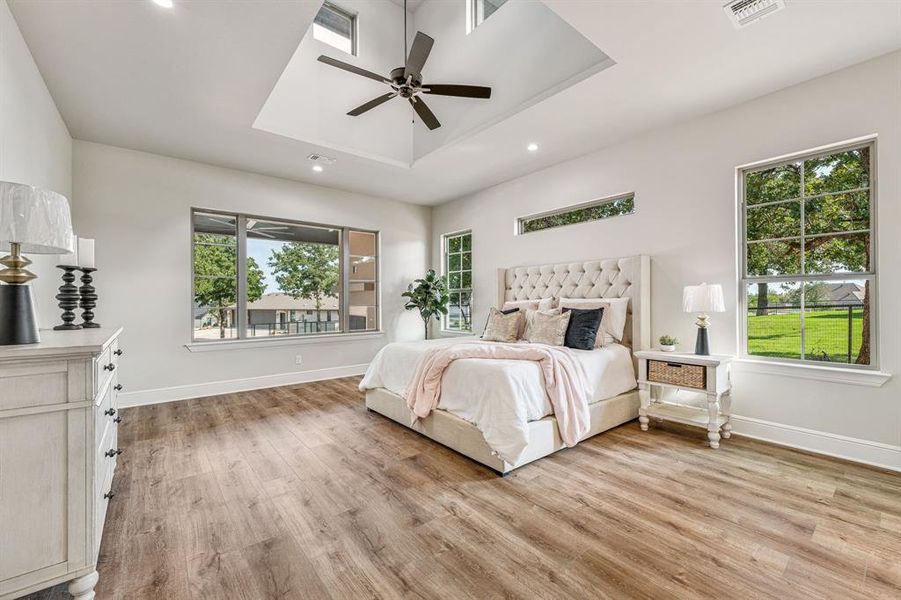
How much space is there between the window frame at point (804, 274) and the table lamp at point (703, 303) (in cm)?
27

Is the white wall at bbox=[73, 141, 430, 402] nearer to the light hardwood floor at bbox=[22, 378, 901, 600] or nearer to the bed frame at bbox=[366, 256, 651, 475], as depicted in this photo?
the light hardwood floor at bbox=[22, 378, 901, 600]

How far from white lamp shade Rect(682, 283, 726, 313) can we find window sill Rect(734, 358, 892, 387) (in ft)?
1.82

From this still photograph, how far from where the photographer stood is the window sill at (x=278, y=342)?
4715 mm

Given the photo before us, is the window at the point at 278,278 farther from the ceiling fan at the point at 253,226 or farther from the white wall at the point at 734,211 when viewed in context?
the white wall at the point at 734,211

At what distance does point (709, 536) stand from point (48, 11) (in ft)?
15.4

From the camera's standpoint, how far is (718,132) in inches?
137

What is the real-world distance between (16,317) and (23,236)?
1.10ft

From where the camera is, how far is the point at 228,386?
487 cm

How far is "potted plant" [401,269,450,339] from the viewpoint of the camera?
6195 mm

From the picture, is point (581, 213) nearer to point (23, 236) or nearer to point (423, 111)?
point (423, 111)

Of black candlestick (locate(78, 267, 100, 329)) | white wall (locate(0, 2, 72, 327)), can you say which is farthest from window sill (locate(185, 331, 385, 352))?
black candlestick (locate(78, 267, 100, 329))

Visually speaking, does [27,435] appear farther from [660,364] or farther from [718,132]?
[718,132]

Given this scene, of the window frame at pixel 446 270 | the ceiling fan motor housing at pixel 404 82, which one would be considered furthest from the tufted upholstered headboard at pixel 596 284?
the ceiling fan motor housing at pixel 404 82

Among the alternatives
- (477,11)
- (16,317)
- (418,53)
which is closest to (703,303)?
(418,53)
